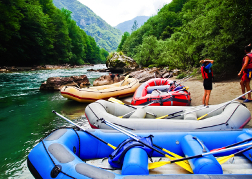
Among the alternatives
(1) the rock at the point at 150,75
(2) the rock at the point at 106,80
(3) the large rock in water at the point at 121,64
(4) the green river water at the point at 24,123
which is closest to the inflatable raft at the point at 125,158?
(4) the green river water at the point at 24,123

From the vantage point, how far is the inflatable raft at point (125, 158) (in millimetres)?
1623

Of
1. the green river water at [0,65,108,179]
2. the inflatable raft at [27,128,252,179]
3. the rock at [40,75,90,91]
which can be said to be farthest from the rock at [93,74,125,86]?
the inflatable raft at [27,128,252,179]

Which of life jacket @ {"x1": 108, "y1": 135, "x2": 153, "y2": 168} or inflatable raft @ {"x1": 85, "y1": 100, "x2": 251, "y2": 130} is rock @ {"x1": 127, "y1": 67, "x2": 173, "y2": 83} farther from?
life jacket @ {"x1": 108, "y1": 135, "x2": 153, "y2": 168}

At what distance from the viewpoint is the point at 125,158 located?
74.1 inches

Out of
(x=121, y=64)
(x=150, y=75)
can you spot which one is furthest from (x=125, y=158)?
(x=121, y=64)

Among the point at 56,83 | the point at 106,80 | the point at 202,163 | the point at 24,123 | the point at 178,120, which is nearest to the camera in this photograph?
the point at 202,163

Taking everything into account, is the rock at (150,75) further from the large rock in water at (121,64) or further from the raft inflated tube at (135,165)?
the raft inflated tube at (135,165)

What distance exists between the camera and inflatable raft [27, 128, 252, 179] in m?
1.62

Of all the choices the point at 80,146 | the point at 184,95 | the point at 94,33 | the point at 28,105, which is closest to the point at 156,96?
the point at 184,95

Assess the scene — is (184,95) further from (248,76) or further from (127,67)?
(127,67)

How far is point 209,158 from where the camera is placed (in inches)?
Result: 68.9

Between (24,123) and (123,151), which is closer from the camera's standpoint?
(123,151)

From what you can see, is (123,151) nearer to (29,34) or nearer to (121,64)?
(121,64)

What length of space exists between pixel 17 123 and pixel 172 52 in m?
11.9
